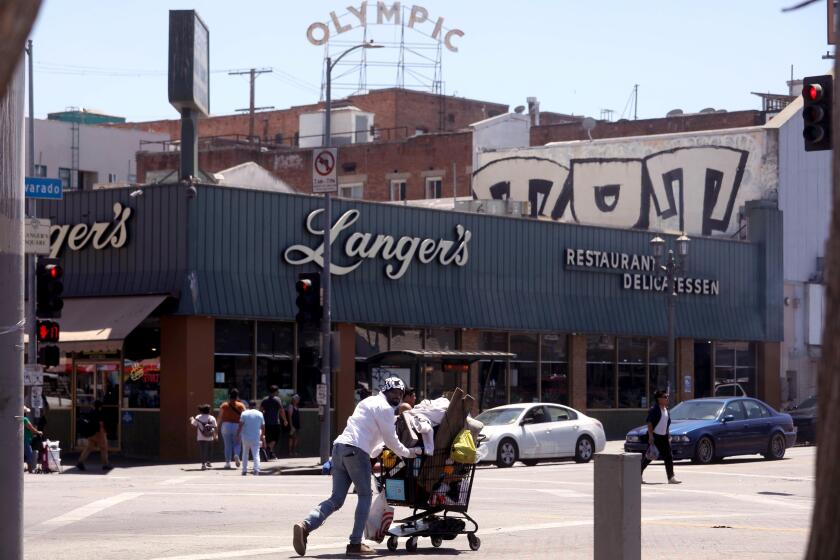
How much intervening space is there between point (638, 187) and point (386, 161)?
16331 millimetres

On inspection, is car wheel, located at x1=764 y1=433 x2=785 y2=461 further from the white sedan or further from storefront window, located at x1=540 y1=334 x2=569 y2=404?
storefront window, located at x1=540 y1=334 x2=569 y2=404

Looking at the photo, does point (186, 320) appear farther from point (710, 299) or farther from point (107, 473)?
point (710, 299)

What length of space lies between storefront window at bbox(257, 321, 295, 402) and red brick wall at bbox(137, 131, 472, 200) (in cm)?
2980

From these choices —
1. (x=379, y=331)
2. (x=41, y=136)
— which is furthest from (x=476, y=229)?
(x=41, y=136)

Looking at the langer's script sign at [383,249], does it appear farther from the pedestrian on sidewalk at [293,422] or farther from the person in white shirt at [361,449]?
the person in white shirt at [361,449]

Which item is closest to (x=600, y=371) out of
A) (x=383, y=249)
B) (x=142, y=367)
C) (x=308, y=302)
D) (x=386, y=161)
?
(x=383, y=249)

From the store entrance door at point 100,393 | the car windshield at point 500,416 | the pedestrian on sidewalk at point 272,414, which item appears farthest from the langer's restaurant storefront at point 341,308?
the car windshield at point 500,416

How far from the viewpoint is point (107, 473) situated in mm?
28891

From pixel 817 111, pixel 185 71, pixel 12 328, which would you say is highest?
pixel 185 71

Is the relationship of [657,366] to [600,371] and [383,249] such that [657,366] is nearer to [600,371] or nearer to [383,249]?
[600,371]

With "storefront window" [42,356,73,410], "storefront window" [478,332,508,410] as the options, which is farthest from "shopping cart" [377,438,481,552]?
"storefront window" [478,332,508,410]

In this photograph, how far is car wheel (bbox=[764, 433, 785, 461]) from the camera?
32.7 meters

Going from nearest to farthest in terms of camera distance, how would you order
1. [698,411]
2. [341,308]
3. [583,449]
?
[698,411] < [583,449] < [341,308]

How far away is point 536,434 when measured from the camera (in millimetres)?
32250
